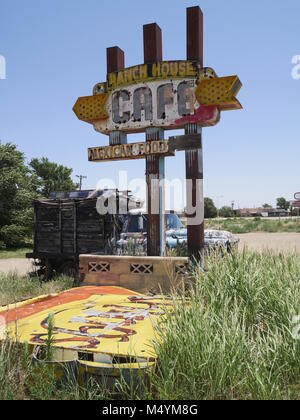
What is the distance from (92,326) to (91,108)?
7.01m

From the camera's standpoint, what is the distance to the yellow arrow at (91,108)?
995 centimetres

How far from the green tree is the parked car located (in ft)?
48.8

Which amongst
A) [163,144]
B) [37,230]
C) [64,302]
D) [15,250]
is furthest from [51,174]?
[64,302]

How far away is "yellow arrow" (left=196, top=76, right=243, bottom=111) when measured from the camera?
835 centimetres

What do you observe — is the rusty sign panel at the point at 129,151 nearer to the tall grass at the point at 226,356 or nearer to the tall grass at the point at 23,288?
the tall grass at the point at 23,288

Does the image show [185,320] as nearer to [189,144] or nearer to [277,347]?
[277,347]

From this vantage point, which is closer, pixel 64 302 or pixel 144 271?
pixel 64 302

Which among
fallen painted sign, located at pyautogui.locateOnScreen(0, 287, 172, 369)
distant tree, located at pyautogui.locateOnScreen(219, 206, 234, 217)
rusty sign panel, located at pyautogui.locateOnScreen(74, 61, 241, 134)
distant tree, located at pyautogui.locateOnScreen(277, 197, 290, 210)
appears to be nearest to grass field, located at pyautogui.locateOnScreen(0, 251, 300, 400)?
fallen painted sign, located at pyautogui.locateOnScreen(0, 287, 172, 369)

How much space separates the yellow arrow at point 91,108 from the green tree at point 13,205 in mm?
15132

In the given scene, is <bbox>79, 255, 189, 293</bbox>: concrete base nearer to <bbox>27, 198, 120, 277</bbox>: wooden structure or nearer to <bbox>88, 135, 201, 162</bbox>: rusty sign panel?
<bbox>27, 198, 120, 277</bbox>: wooden structure

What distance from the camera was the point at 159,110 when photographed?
916cm

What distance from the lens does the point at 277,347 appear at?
3.47m

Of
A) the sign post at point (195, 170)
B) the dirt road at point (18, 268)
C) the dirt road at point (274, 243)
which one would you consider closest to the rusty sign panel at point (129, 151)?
the sign post at point (195, 170)
